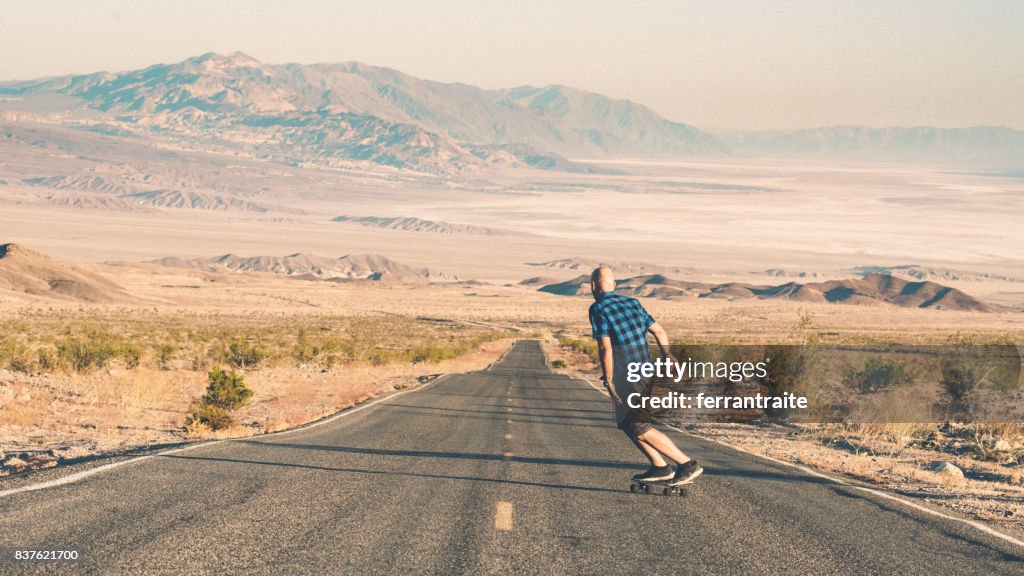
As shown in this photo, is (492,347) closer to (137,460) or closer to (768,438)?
(768,438)

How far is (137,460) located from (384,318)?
272 feet

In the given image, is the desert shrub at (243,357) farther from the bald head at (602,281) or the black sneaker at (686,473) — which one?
the bald head at (602,281)

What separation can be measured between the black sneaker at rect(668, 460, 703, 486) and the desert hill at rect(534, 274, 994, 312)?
133m

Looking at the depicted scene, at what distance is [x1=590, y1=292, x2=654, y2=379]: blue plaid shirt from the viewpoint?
8.66 metres

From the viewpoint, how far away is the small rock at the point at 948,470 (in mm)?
13416

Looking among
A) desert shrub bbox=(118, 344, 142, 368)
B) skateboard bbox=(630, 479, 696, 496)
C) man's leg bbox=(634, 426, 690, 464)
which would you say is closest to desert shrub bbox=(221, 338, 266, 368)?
desert shrub bbox=(118, 344, 142, 368)

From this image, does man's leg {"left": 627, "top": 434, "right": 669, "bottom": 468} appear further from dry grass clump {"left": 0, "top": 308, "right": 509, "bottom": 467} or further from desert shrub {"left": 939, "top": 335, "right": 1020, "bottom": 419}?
desert shrub {"left": 939, "top": 335, "right": 1020, "bottom": 419}

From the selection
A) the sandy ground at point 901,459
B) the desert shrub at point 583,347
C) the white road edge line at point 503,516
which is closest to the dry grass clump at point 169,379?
the desert shrub at point 583,347

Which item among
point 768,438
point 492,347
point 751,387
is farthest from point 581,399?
point 492,347

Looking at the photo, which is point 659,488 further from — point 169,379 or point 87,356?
point 87,356

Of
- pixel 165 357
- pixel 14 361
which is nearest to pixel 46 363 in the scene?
pixel 14 361

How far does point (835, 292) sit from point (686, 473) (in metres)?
147

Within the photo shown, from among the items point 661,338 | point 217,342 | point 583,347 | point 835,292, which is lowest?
point 835,292

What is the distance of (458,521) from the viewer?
26.2 ft
